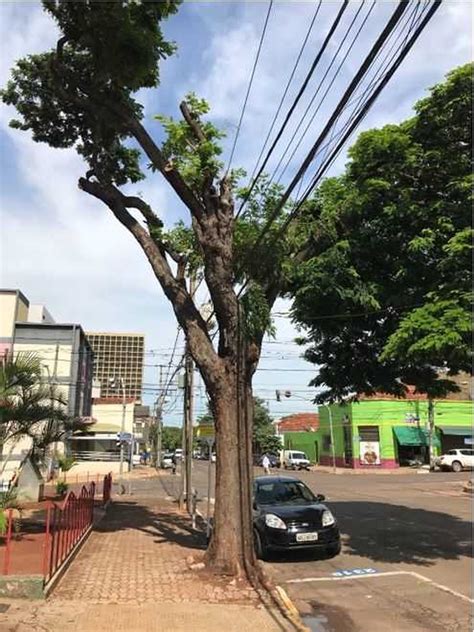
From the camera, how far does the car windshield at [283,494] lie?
13258 mm

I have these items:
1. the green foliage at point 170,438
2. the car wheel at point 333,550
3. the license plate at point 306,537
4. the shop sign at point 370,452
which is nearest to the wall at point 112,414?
the shop sign at point 370,452

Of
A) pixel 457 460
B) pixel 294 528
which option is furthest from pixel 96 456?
pixel 294 528

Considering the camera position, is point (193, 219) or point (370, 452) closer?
point (193, 219)

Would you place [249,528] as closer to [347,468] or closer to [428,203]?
[428,203]

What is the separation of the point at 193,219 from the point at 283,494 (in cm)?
595

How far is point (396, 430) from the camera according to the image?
168 feet

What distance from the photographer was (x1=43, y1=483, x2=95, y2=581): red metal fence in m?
9.26

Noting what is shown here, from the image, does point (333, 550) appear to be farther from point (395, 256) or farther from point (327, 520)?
point (395, 256)

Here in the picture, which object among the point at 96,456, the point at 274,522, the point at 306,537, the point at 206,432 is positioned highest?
the point at 96,456

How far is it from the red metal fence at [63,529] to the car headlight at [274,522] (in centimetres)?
353

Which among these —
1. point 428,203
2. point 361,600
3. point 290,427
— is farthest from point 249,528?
point 290,427

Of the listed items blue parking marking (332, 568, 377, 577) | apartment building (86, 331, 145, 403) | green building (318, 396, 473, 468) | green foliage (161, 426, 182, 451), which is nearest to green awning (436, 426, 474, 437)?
green building (318, 396, 473, 468)

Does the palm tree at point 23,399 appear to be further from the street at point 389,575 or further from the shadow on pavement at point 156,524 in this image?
the street at point 389,575

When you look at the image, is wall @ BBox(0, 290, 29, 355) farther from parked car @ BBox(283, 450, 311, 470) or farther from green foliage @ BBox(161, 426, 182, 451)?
green foliage @ BBox(161, 426, 182, 451)
